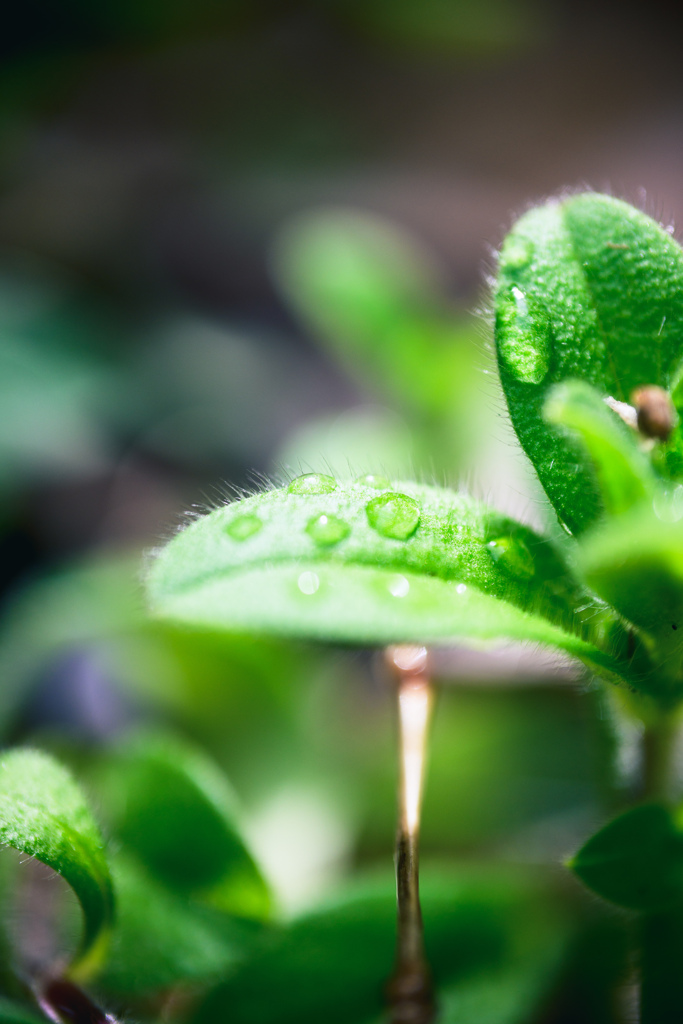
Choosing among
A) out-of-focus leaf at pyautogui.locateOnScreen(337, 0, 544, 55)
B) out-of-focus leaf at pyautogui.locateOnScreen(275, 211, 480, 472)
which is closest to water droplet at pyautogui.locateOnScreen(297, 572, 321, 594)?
out-of-focus leaf at pyautogui.locateOnScreen(275, 211, 480, 472)

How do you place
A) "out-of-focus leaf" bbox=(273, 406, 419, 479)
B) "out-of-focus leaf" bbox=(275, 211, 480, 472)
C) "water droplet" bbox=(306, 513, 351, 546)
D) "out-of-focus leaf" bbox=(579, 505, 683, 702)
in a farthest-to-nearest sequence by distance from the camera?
"out-of-focus leaf" bbox=(275, 211, 480, 472)
"out-of-focus leaf" bbox=(273, 406, 419, 479)
"water droplet" bbox=(306, 513, 351, 546)
"out-of-focus leaf" bbox=(579, 505, 683, 702)

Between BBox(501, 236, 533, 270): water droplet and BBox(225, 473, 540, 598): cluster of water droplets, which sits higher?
BBox(501, 236, 533, 270): water droplet

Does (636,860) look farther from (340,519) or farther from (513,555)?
(340,519)

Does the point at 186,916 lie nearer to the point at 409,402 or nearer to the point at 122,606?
the point at 122,606

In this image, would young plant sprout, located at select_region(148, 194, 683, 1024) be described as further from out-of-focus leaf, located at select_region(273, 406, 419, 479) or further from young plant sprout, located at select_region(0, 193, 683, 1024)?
out-of-focus leaf, located at select_region(273, 406, 419, 479)

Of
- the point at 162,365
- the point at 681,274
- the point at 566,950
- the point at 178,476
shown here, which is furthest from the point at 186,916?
the point at 162,365

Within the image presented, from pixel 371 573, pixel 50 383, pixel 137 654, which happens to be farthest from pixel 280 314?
pixel 371 573
